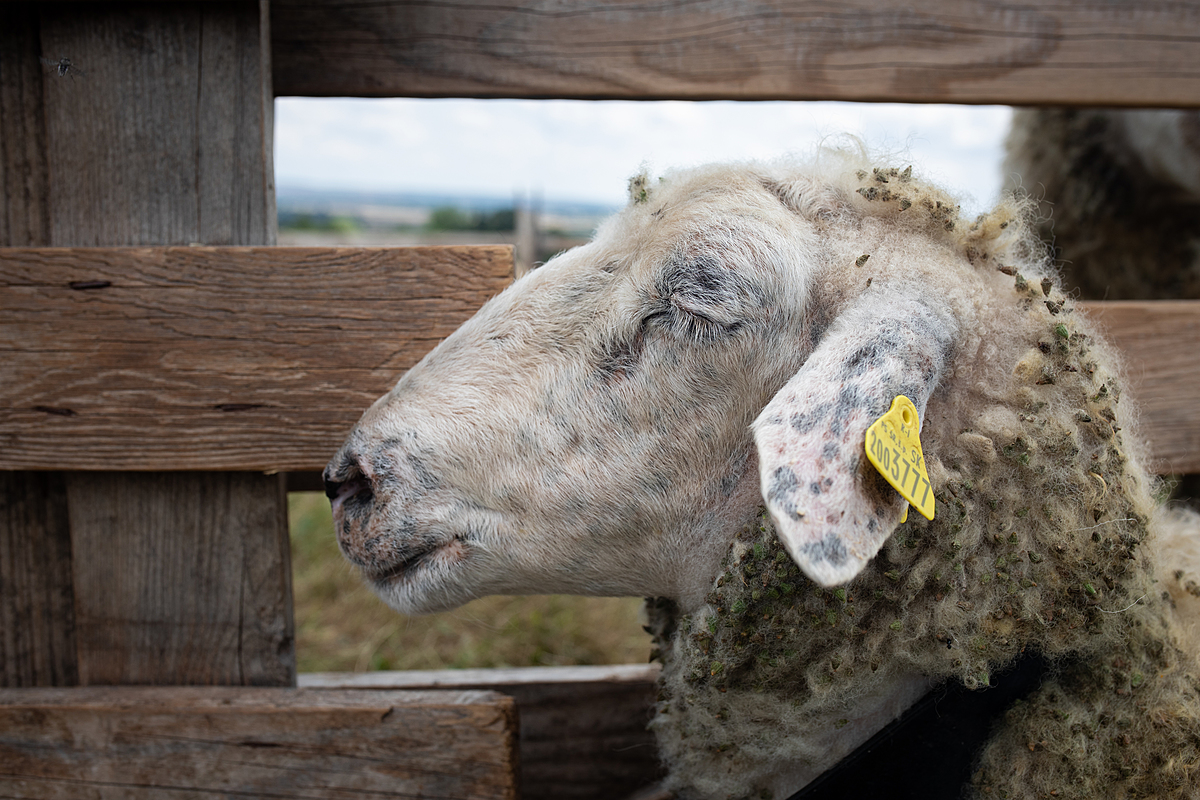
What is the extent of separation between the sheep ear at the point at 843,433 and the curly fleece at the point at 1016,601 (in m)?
0.16

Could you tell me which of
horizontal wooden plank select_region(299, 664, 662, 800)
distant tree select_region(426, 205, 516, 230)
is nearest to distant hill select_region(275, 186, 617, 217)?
distant tree select_region(426, 205, 516, 230)

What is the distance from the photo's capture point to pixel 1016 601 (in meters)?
1.33

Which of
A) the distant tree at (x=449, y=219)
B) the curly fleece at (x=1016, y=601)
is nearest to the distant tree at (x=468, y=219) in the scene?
the distant tree at (x=449, y=219)

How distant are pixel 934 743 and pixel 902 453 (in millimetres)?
620

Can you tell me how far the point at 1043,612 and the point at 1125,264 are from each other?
2724 mm

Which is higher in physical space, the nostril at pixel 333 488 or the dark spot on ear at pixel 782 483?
the dark spot on ear at pixel 782 483

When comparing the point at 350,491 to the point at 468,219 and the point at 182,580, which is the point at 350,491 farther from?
the point at 468,219

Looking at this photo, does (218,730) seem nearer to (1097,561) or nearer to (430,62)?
(430,62)

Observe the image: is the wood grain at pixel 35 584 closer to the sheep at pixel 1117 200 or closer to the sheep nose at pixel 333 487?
the sheep nose at pixel 333 487

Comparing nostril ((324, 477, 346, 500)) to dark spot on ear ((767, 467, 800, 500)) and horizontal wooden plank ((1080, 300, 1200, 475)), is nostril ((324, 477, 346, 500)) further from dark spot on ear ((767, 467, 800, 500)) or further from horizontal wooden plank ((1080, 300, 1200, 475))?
horizontal wooden plank ((1080, 300, 1200, 475))

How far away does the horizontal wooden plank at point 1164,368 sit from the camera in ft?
6.25

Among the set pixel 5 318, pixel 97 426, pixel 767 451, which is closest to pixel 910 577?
pixel 767 451

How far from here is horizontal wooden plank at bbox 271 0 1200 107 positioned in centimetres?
172

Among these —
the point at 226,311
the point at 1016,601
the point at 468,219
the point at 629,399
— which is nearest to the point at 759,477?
the point at 629,399
